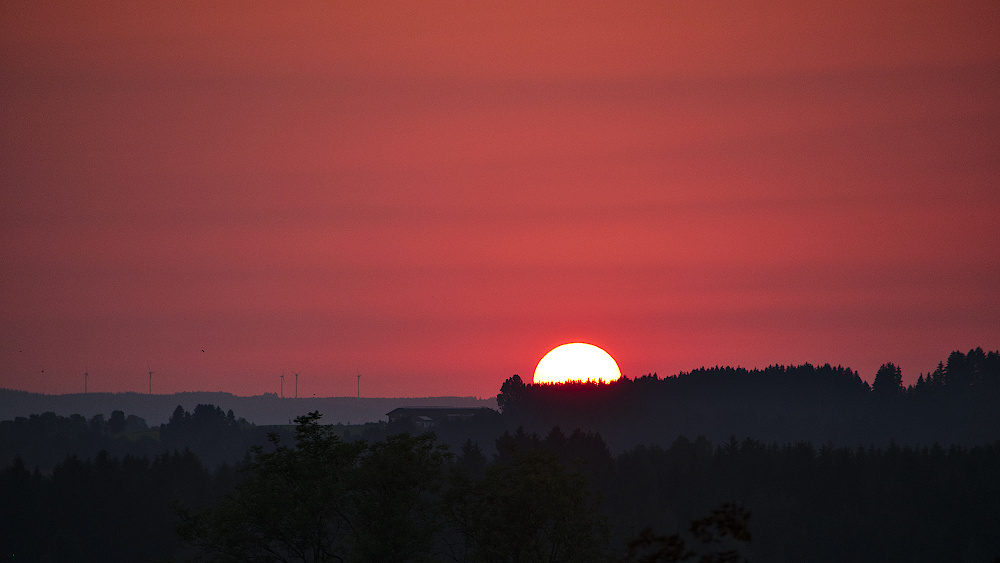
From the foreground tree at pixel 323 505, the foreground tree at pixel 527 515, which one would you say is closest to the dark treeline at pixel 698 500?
the foreground tree at pixel 527 515

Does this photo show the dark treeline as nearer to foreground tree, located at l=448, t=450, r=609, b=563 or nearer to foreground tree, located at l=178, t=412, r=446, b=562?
foreground tree, located at l=448, t=450, r=609, b=563

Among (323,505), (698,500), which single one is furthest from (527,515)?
(698,500)

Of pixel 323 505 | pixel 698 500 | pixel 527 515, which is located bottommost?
pixel 698 500

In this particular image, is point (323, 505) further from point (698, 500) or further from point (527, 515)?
point (698, 500)

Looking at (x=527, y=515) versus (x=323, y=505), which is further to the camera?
(x=527, y=515)

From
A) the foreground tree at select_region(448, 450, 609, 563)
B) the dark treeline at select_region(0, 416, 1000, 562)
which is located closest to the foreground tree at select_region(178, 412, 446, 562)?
the foreground tree at select_region(448, 450, 609, 563)

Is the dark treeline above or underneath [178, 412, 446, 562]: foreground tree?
underneath

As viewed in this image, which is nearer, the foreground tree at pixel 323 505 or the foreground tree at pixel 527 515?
the foreground tree at pixel 323 505

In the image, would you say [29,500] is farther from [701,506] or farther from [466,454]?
[701,506]

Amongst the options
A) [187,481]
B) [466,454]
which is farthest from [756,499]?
[187,481]

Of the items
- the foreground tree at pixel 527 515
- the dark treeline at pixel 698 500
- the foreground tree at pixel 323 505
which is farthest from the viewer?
the dark treeline at pixel 698 500

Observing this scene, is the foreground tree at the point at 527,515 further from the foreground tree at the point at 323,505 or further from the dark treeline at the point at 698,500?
the dark treeline at the point at 698,500

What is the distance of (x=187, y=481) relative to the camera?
170875mm

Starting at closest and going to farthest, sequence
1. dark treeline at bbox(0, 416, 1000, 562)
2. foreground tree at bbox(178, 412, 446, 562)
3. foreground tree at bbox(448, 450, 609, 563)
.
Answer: foreground tree at bbox(178, 412, 446, 562) < foreground tree at bbox(448, 450, 609, 563) < dark treeline at bbox(0, 416, 1000, 562)
